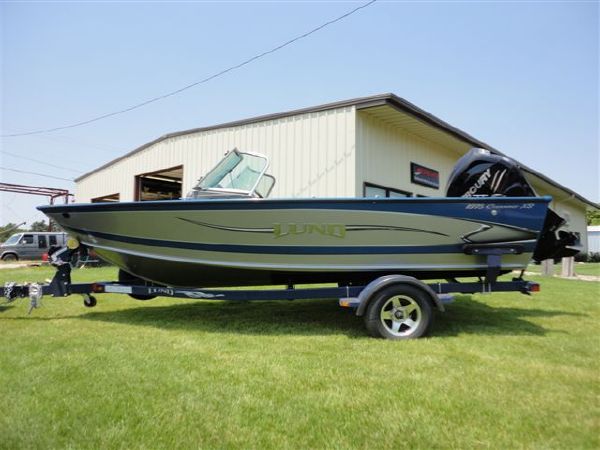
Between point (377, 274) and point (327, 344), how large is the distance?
1123 millimetres

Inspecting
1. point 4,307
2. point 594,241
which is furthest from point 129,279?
point 594,241

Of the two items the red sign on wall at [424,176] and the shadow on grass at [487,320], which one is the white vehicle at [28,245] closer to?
the red sign on wall at [424,176]

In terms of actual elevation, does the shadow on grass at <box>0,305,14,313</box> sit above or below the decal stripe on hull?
below

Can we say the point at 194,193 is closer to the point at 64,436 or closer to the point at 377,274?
the point at 377,274

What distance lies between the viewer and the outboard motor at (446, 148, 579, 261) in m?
4.57

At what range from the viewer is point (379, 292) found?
13.7 feet

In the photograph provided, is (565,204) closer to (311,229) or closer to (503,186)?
(503,186)

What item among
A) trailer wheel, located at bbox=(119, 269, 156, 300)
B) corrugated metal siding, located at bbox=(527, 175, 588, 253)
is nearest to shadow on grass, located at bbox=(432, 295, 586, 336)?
trailer wheel, located at bbox=(119, 269, 156, 300)

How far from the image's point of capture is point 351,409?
2.47 meters

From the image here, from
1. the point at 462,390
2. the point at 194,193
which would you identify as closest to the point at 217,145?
the point at 194,193

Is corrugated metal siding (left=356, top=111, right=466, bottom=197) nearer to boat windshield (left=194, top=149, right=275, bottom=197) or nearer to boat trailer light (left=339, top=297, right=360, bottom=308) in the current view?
boat windshield (left=194, top=149, right=275, bottom=197)

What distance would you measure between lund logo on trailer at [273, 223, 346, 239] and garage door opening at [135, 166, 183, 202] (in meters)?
8.93

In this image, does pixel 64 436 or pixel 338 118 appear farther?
pixel 338 118

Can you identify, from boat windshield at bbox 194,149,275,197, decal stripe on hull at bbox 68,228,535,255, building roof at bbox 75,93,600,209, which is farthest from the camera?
building roof at bbox 75,93,600,209
